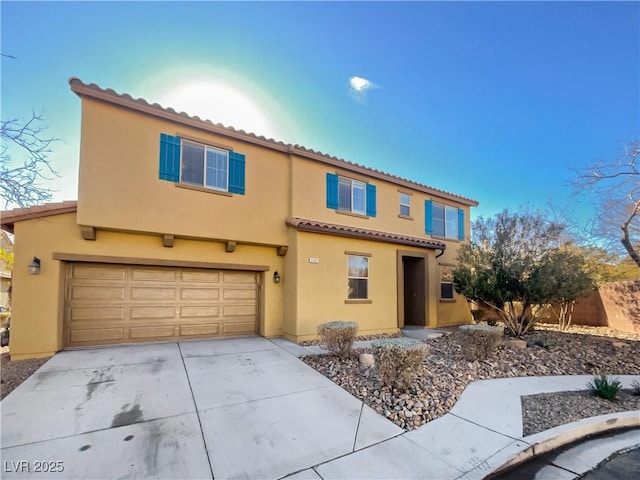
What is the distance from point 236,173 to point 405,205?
24.3 feet

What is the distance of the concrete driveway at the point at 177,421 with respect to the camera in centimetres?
344

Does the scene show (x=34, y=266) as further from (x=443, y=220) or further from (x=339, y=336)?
(x=443, y=220)

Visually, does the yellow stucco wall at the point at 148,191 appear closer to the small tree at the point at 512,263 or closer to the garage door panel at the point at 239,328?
the garage door panel at the point at 239,328

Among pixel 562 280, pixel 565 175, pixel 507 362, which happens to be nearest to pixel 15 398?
pixel 507 362

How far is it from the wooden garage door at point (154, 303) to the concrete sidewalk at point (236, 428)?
170 cm

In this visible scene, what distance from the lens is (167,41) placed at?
26.5 ft

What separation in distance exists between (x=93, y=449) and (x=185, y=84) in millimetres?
8693

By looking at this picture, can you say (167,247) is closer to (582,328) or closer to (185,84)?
(185,84)

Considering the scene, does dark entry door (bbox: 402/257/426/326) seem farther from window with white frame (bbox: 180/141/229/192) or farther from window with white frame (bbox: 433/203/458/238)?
window with white frame (bbox: 180/141/229/192)

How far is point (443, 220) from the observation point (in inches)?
580

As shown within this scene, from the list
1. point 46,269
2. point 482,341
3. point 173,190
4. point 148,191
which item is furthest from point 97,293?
point 482,341

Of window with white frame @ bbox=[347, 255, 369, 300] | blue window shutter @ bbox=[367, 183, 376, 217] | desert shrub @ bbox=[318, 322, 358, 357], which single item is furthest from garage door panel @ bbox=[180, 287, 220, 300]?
blue window shutter @ bbox=[367, 183, 376, 217]

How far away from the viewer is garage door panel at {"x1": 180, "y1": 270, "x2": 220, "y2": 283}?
29.9 ft

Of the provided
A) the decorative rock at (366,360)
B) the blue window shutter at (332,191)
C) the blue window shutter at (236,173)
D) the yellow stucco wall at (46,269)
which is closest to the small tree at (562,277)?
the decorative rock at (366,360)
